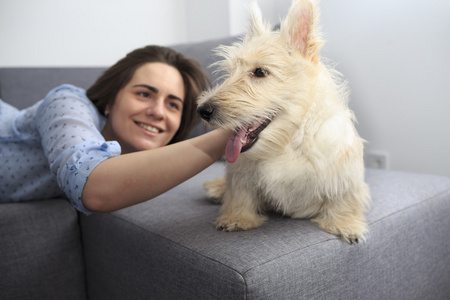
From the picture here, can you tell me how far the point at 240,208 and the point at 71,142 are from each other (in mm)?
518

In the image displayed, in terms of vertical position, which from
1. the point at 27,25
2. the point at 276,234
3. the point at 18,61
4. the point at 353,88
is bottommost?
the point at 276,234

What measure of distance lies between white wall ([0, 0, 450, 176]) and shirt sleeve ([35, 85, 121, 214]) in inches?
44.6

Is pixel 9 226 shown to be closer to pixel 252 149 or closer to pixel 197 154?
pixel 197 154

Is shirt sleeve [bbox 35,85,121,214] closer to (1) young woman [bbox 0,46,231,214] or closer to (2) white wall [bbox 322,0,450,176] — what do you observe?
(1) young woman [bbox 0,46,231,214]

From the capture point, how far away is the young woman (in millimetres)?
960

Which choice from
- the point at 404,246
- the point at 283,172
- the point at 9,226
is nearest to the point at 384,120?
the point at 404,246

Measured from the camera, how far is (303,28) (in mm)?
1000

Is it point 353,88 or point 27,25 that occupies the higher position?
point 27,25

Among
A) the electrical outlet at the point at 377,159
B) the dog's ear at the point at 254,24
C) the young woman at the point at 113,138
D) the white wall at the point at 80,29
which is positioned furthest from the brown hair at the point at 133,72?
the white wall at the point at 80,29

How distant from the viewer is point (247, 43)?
106 centimetres

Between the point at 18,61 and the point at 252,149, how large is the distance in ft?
7.81

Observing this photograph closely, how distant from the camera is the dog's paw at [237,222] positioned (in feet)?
3.45

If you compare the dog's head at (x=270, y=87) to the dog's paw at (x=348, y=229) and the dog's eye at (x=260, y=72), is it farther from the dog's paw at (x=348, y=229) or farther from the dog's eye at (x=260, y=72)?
the dog's paw at (x=348, y=229)

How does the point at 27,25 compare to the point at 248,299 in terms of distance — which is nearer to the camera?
the point at 248,299
